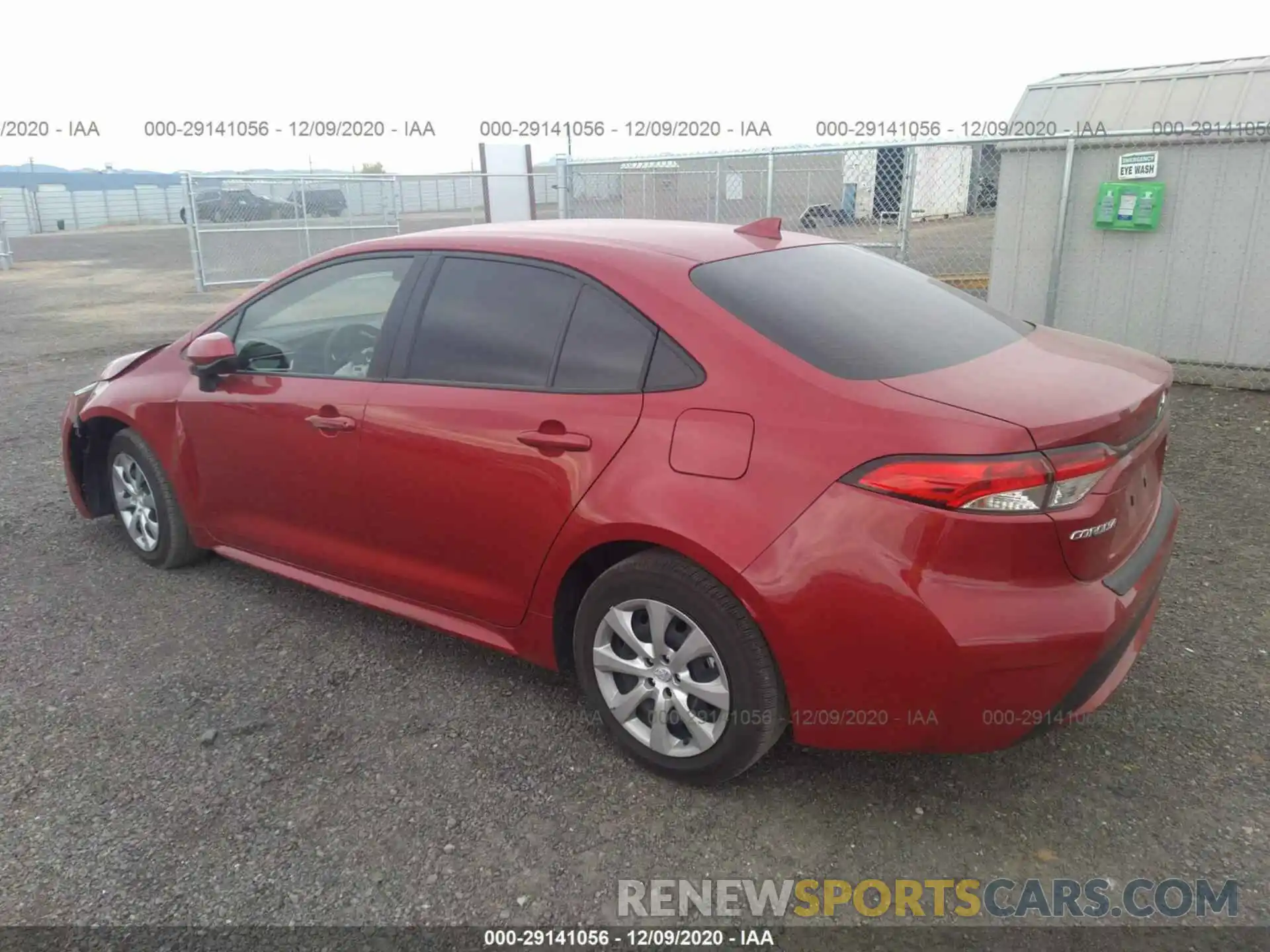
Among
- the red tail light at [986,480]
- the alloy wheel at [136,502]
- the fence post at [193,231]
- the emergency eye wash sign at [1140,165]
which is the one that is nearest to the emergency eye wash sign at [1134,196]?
the emergency eye wash sign at [1140,165]

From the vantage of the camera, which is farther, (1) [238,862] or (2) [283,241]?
(2) [283,241]

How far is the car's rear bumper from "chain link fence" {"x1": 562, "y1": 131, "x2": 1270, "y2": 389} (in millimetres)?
4300

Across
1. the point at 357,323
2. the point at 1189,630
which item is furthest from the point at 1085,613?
the point at 357,323

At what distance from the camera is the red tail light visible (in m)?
2.28

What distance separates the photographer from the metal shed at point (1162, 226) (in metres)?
7.10

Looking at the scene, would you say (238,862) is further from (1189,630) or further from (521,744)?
(1189,630)

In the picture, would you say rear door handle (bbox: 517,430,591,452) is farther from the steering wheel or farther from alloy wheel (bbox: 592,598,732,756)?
the steering wheel

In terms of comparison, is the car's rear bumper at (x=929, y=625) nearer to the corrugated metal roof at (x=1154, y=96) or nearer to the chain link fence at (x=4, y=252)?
the corrugated metal roof at (x=1154, y=96)

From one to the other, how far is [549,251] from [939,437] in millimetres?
1469

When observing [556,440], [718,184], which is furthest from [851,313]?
[718,184]

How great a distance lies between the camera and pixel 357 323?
12.1 feet

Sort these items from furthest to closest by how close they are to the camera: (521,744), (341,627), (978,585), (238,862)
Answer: (341,627) → (521,744) → (238,862) → (978,585)

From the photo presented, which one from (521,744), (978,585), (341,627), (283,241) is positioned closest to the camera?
(978,585)

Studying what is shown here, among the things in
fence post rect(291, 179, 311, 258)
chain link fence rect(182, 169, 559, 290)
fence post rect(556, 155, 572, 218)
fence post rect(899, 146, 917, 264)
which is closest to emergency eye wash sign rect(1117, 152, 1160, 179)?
fence post rect(899, 146, 917, 264)
